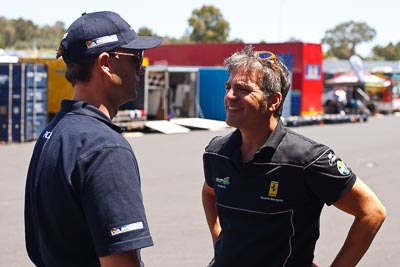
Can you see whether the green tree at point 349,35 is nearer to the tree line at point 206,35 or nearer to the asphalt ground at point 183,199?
the tree line at point 206,35

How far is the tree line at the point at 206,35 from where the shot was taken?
96.4m

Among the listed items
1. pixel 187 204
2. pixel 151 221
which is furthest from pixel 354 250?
pixel 187 204

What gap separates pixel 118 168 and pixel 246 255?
40.8 inches

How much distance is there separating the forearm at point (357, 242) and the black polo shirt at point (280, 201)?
14 cm

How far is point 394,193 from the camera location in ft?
40.3

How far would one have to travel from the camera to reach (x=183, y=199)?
11219 millimetres

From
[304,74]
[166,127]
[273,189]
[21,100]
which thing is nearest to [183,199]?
[273,189]

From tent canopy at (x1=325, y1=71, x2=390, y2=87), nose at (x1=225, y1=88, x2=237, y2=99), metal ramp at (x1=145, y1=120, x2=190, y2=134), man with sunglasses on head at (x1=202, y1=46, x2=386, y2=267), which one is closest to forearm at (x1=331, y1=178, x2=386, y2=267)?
man with sunglasses on head at (x1=202, y1=46, x2=386, y2=267)

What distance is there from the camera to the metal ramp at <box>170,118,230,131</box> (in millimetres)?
26406

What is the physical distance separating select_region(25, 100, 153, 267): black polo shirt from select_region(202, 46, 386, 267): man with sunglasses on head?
34.0 inches

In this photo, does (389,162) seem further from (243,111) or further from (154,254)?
(243,111)

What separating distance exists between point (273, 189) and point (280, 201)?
0.20 feet

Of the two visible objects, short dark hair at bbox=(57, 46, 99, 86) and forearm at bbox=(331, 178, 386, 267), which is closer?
short dark hair at bbox=(57, 46, 99, 86)

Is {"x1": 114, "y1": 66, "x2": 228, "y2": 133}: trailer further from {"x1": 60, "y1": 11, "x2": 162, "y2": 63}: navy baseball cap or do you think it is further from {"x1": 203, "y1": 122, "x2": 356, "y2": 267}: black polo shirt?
{"x1": 60, "y1": 11, "x2": 162, "y2": 63}: navy baseball cap
